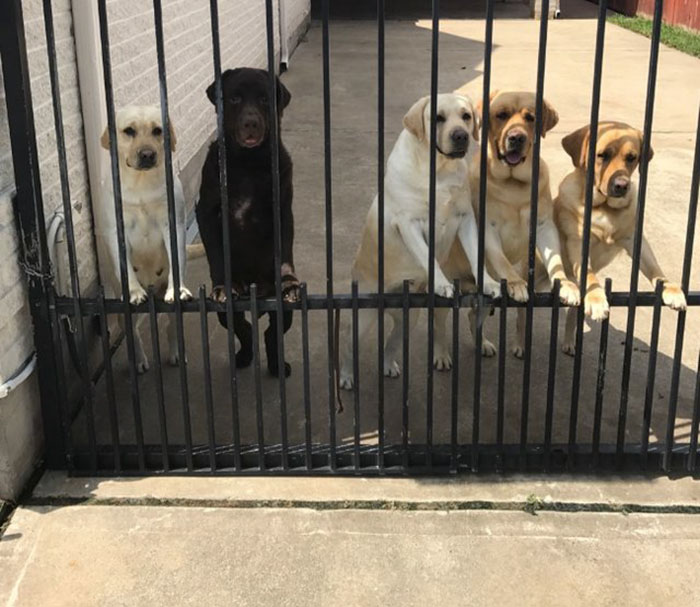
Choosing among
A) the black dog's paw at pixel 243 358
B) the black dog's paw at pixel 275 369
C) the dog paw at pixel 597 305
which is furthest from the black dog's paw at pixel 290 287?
the dog paw at pixel 597 305

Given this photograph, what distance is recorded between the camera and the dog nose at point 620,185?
335 centimetres

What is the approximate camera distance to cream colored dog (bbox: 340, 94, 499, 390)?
3.38m

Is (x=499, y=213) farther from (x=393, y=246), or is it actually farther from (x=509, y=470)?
(x=509, y=470)

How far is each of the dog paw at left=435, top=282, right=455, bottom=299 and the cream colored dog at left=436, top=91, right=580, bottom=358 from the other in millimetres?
230

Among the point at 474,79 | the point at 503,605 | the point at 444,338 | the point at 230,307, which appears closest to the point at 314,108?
the point at 474,79

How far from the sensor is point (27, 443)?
11.0 ft

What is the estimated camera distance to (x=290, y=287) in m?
3.56

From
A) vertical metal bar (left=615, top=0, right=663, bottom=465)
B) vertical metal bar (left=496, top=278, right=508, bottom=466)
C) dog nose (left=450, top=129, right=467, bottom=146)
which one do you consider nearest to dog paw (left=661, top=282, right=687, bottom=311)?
vertical metal bar (left=615, top=0, right=663, bottom=465)

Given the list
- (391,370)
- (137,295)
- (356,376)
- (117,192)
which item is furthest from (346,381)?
(117,192)

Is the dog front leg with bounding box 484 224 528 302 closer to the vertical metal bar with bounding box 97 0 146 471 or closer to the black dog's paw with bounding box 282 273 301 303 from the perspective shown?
the black dog's paw with bounding box 282 273 301 303

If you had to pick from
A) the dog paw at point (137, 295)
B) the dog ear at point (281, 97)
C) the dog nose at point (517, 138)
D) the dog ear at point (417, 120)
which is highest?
the dog ear at point (281, 97)

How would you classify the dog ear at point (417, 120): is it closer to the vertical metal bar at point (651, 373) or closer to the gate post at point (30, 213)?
the vertical metal bar at point (651, 373)

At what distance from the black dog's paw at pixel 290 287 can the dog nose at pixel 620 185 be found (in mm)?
1333

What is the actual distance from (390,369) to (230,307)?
4.04 feet
